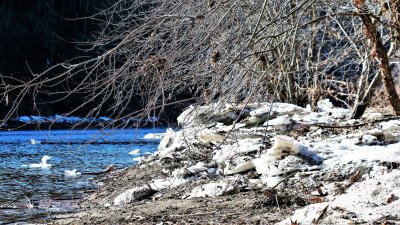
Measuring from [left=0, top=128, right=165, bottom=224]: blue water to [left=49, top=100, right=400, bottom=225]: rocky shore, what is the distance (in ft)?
2.44

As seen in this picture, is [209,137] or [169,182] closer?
[169,182]

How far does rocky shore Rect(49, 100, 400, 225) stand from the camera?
4.86 metres

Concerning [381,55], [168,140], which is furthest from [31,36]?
[381,55]

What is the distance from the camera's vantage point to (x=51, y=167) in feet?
54.1

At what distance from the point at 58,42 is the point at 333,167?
56.9 meters

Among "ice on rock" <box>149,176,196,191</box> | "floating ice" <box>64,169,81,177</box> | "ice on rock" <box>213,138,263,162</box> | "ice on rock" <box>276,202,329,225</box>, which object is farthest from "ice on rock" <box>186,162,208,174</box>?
"floating ice" <box>64,169,81,177</box>

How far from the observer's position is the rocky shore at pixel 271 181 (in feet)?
16.0

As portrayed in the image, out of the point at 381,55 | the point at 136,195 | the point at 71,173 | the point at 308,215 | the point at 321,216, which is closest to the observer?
the point at 321,216

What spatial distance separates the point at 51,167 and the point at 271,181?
10.5m

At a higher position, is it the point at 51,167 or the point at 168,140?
the point at 168,140

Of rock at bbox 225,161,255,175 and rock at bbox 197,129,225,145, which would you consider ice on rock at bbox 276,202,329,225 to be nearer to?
rock at bbox 225,161,255,175

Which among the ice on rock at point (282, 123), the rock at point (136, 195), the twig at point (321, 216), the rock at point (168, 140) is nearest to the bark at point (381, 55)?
the ice on rock at point (282, 123)

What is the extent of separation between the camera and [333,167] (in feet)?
Answer: 22.4

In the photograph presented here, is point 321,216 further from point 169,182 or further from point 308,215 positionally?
point 169,182
